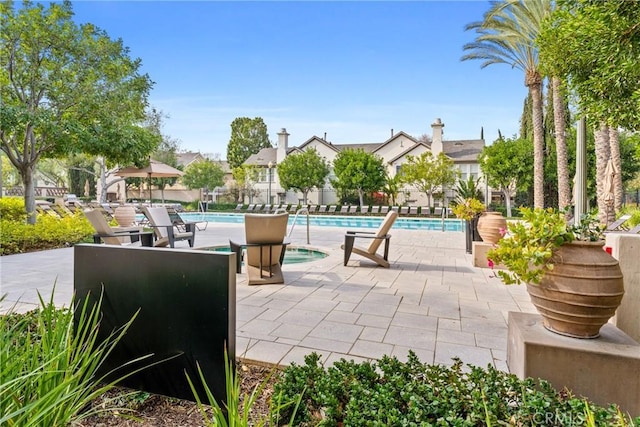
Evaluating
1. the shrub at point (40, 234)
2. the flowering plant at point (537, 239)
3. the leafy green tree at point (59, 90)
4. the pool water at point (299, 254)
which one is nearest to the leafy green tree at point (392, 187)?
the pool water at point (299, 254)

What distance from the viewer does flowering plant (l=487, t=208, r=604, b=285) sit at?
79.0 inches

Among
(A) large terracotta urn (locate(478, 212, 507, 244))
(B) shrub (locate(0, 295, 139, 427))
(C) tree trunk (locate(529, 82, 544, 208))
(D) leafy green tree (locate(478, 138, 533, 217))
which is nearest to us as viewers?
(B) shrub (locate(0, 295, 139, 427))

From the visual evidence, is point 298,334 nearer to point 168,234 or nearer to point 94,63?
point 168,234

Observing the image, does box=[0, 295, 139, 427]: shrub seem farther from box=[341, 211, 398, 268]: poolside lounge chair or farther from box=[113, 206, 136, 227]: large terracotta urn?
box=[113, 206, 136, 227]: large terracotta urn

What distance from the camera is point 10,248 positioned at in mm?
7293

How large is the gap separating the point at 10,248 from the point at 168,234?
138 inches

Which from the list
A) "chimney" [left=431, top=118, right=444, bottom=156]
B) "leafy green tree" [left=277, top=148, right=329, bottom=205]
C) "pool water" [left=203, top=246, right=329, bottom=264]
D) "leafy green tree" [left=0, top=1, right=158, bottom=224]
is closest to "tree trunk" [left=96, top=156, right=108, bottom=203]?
"leafy green tree" [left=277, top=148, right=329, bottom=205]

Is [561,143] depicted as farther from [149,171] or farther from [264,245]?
[149,171]

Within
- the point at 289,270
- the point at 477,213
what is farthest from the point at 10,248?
the point at 477,213

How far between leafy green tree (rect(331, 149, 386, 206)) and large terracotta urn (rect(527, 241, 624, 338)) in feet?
81.5

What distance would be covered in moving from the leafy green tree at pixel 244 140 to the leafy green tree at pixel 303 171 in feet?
61.4

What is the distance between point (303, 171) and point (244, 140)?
68.1 feet

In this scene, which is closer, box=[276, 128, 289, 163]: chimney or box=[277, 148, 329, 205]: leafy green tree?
box=[277, 148, 329, 205]: leafy green tree

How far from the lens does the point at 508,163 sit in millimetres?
20953
